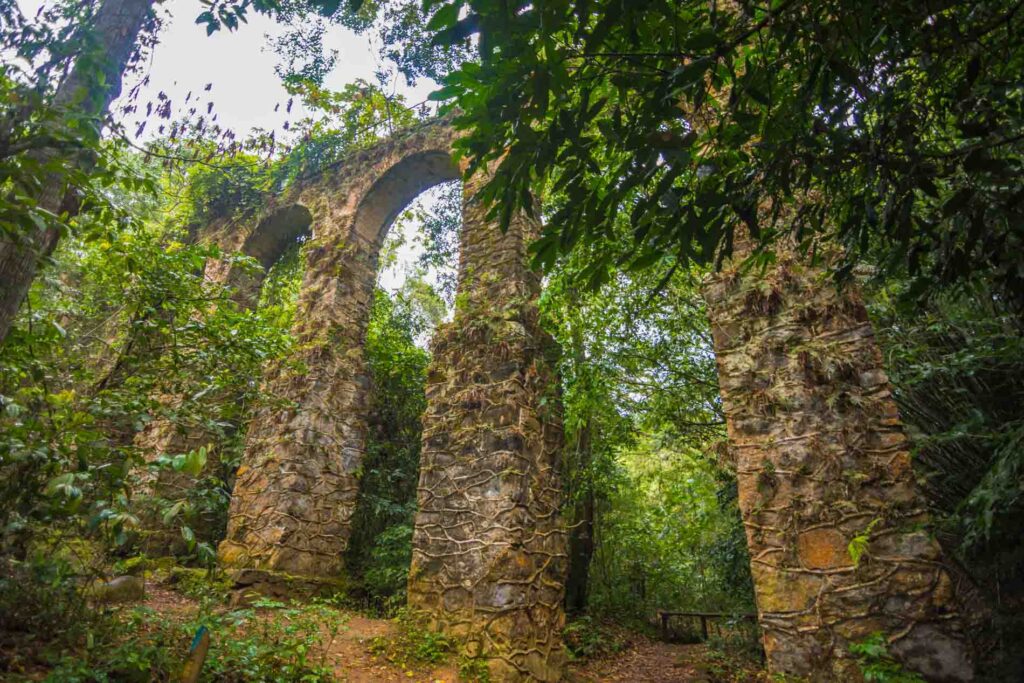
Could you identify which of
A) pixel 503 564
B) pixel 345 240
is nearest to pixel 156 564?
pixel 503 564

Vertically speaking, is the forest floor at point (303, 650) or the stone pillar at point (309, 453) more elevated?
the stone pillar at point (309, 453)

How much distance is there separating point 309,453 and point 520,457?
2.82 metres

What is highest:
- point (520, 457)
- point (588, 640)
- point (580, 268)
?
point (580, 268)

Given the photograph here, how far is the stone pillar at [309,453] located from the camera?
18.3ft

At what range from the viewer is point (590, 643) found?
5863mm

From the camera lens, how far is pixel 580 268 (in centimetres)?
448

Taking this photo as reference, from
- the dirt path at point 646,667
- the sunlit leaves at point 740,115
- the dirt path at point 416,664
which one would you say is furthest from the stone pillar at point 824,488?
the dirt path at point 646,667

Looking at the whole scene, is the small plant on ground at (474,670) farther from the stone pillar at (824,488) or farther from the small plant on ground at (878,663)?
the small plant on ground at (878,663)

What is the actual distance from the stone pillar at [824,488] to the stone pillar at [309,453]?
3.98 metres

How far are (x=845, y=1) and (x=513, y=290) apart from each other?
4.03 metres

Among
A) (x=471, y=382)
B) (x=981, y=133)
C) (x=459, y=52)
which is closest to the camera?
(x=981, y=133)

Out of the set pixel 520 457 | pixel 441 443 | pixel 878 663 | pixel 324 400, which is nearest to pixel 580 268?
pixel 520 457

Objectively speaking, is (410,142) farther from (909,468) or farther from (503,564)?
(909,468)

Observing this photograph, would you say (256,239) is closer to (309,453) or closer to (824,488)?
(309,453)
